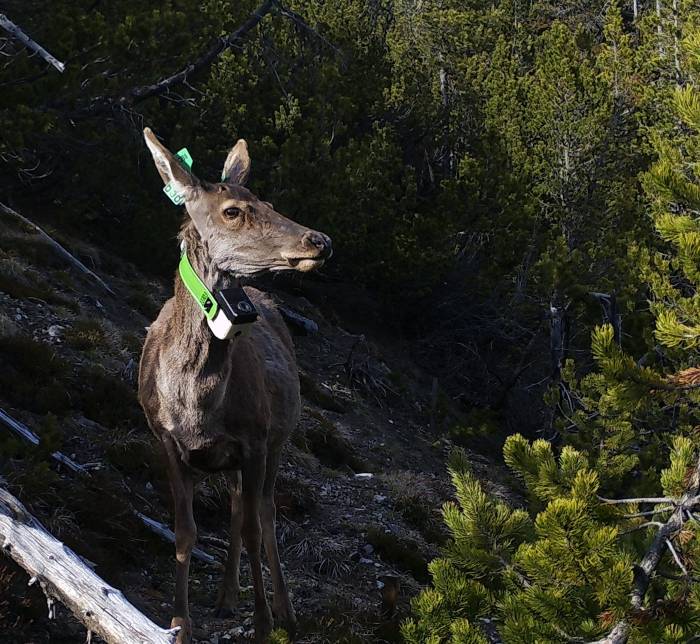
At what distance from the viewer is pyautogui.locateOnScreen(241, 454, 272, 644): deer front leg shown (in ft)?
19.5

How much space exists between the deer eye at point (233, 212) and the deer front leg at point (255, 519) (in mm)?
1518

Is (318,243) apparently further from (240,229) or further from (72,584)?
(72,584)

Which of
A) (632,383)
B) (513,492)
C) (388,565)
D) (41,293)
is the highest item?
(632,383)

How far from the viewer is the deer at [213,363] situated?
17.2 ft

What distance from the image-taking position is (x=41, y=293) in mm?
12484

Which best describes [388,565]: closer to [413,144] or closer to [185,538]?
[185,538]

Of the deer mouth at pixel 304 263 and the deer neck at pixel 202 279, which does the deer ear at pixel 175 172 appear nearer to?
the deer neck at pixel 202 279

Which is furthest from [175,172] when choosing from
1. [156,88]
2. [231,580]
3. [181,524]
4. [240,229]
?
[156,88]

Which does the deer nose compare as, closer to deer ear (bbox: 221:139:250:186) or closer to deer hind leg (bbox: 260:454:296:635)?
deer ear (bbox: 221:139:250:186)

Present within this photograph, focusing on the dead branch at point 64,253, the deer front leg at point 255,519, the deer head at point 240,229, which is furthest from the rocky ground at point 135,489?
the deer head at point 240,229

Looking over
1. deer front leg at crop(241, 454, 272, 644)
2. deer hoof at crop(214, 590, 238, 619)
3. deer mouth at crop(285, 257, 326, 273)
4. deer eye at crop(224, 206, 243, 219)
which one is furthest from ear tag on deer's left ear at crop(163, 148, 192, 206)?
deer hoof at crop(214, 590, 238, 619)

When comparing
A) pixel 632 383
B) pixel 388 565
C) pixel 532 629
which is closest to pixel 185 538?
pixel 532 629

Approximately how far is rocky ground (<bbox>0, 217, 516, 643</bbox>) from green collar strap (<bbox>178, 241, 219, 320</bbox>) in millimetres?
1902

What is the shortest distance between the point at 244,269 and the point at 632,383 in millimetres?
2133
